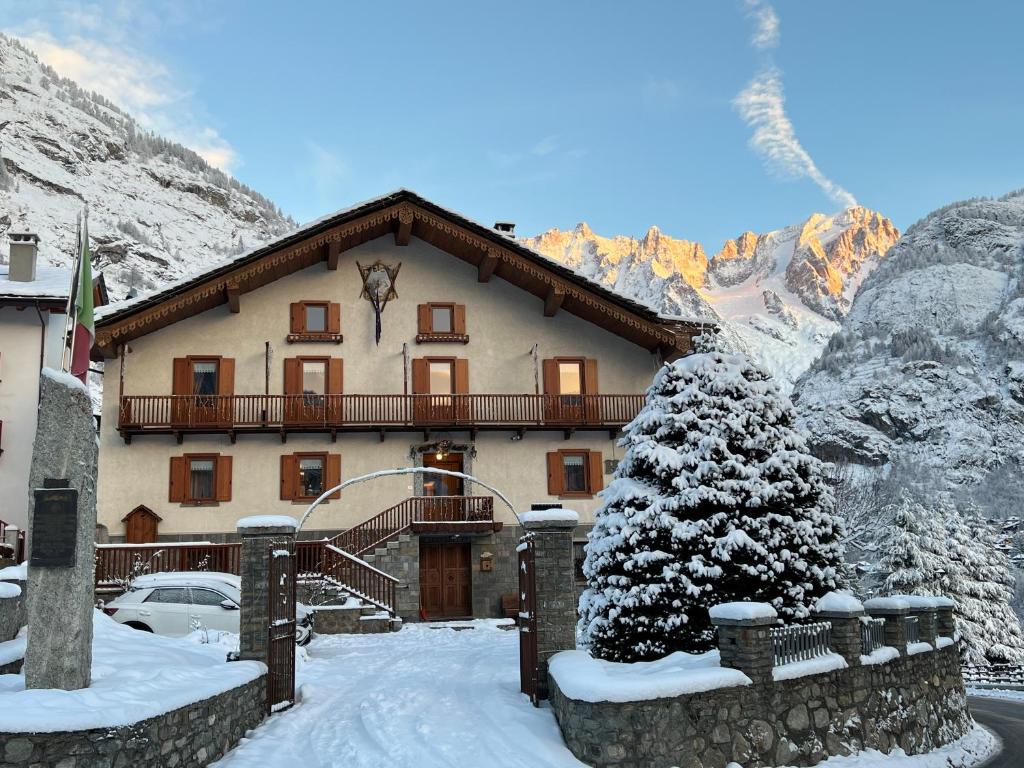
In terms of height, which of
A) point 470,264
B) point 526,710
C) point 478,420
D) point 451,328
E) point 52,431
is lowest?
point 526,710

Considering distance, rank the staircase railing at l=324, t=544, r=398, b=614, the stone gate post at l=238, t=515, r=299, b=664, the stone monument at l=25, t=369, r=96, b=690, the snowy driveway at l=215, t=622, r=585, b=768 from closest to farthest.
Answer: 1. the stone monument at l=25, t=369, r=96, b=690
2. the snowy driveway at l=215, t=622, r=585, b=768
3. the stone gate post at l=238, t=515, r=299, b=664
4. the staircase railing at l=324, t=544, r=398, b=614

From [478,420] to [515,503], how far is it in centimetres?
285

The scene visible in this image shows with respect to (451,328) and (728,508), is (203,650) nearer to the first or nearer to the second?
(728,508)

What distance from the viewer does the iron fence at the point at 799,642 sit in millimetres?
11427

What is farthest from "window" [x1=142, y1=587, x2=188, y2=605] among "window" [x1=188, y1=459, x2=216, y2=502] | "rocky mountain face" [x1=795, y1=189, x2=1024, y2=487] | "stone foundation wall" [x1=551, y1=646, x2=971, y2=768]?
"rocky mountain face" [x1=795, y1=189, x2=1024, y2=487]

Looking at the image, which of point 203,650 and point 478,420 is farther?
point 478,420

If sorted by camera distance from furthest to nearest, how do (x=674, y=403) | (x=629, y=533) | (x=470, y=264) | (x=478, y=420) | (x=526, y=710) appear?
1. (x=470, y=264)
2. (x=478, y=420)
3. (x=674, y=403)
4. (x=629, y=533)
5. (x=526, y=710)

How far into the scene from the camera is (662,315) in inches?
1159

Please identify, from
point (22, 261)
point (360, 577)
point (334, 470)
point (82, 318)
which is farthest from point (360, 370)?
point (82, 318)

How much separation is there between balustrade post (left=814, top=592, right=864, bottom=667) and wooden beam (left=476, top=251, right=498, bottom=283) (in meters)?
18.5

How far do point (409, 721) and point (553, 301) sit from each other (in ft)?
65.3

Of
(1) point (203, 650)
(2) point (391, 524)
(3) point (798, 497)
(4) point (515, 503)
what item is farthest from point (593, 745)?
(4) point (515, 503)

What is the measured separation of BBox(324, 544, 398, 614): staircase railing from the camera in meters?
22.8

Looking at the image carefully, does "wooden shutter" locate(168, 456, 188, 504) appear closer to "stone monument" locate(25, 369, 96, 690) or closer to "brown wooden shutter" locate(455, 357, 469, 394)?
"brown wooden shutter" locate(455, 357, 469, 394)
